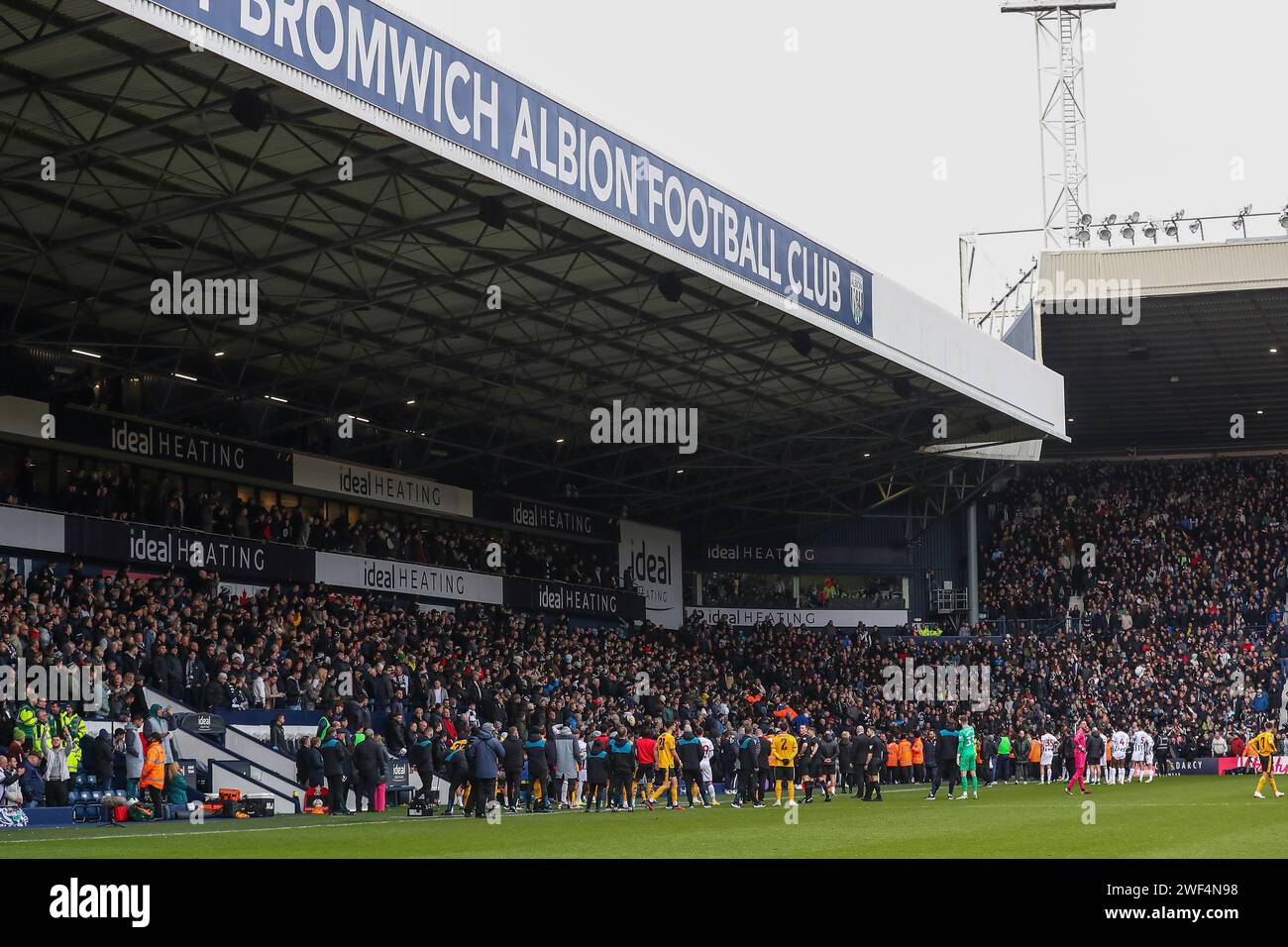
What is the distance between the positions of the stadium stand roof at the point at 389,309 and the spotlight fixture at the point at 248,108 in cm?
4

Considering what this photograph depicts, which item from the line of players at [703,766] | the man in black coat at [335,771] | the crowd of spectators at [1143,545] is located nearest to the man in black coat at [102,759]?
the man in black coat at [335,771]

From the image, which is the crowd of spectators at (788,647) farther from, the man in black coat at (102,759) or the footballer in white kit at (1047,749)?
the footballer in white kit at (1047,749)

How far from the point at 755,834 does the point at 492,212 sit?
11.0 meters

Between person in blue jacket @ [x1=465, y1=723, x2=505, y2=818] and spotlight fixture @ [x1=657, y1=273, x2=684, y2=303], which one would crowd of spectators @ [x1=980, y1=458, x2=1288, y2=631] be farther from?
person in blue jacket @ [x1=465, y1=723, x2=505, y2=818]

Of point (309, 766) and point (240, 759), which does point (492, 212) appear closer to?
point (309, 766)

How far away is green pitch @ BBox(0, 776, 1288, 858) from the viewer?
16.9 metres

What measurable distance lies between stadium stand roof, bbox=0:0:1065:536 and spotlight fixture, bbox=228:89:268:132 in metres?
0.04

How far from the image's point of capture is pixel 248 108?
68.3 ft

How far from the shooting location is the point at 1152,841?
18141 millimetres

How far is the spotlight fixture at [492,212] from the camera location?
2580cm

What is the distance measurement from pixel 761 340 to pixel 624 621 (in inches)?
723

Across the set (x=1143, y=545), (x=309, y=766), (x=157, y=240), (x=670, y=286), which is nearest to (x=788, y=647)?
(x=1143, y=545)

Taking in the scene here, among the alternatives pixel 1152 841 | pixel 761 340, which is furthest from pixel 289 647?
pixel 1152 841
